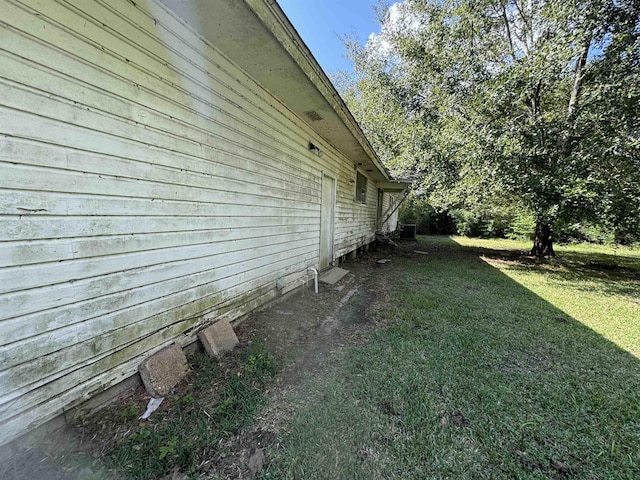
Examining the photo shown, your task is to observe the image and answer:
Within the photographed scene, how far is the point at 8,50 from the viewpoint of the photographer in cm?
139

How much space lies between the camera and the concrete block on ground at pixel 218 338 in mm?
2619

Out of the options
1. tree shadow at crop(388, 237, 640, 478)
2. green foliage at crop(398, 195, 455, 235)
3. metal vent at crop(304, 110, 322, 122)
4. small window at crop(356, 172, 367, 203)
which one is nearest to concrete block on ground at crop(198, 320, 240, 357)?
tree shadow at crop(388, 237, 640, 478)

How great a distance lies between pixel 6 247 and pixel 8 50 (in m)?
1.03

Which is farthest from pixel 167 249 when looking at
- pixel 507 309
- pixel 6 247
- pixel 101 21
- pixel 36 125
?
pixel 507 309

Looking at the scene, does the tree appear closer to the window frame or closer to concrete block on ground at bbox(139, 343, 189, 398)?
the window frame

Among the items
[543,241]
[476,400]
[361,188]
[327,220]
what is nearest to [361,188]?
[361,188]

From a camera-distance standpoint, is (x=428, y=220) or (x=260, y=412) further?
(x=428, y=220)

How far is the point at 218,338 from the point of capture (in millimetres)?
2732

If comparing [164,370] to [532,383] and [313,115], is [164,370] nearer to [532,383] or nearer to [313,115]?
[532,383]

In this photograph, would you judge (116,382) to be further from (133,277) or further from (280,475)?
(280,475)

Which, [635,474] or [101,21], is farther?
[101,21]

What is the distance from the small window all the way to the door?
8.09 feet

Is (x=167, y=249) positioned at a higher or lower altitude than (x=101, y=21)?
lower

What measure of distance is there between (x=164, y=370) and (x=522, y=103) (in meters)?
10.5
